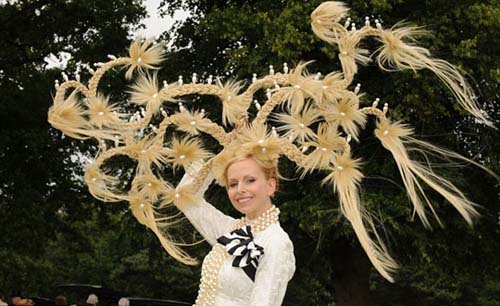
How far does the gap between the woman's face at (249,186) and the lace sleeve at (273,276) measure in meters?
0.25

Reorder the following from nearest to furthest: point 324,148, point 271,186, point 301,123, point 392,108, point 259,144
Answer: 1. point 259,144
2. point 271,186
3. point 324,148
4. point 301,123
5. point 392,108

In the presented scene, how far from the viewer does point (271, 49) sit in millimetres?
15914

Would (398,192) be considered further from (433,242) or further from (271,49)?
(271,49)

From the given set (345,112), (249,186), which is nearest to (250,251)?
(249,186)

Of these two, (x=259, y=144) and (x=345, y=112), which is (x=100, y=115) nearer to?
(x=259, y=144)

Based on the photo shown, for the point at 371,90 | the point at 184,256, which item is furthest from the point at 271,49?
the point at 184,256

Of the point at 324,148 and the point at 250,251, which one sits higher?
the point at 324,148

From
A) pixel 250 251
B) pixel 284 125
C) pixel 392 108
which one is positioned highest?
pixel 392 108

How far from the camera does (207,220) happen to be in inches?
201

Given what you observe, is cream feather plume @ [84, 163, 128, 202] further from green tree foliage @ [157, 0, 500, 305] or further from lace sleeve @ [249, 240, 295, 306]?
green tree foliage @ [157, 0, 500, 305]

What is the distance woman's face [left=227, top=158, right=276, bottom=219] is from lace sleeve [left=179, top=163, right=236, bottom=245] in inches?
8.8

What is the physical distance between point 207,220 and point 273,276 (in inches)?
26.0

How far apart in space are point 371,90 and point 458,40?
156 cm

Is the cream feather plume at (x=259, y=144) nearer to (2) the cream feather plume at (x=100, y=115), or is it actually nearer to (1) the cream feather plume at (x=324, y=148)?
(1) the cream feather plume at (x=324, y=148)
